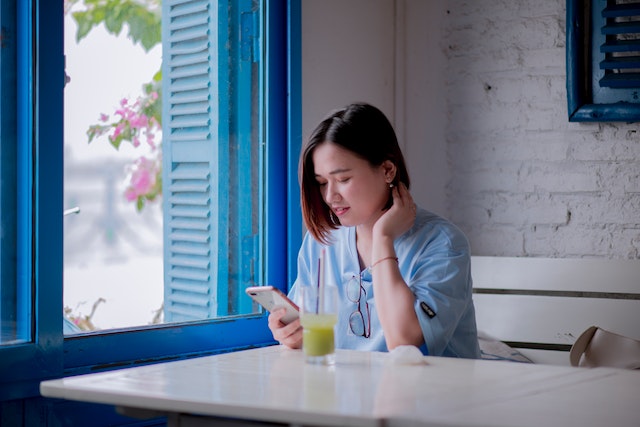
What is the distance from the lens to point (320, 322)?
1763 mm

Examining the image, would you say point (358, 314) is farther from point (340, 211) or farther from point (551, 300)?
point (551, 300)

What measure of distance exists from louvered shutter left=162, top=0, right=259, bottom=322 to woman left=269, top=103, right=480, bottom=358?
0.53 m

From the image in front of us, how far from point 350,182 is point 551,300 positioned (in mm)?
1014

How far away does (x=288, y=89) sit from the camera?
3.05 metres

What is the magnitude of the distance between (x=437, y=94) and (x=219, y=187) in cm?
98

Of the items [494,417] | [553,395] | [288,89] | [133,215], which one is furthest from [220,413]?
[288,89]

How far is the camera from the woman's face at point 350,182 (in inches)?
89.4

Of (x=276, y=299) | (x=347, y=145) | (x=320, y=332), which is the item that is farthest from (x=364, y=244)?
(x=320, y=332)

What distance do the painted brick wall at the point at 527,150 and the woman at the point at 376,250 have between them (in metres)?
0.98

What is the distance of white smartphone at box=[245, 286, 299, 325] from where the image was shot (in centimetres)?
202

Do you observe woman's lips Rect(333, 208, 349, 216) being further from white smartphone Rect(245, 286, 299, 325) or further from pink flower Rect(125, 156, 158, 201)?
pink flower Rect(125, 156, 158, 201)

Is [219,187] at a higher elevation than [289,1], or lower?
lower

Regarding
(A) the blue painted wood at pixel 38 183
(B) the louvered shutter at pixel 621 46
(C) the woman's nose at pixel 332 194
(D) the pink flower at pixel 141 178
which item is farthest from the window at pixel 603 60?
(A) the blue painted wood at pixel 38 183

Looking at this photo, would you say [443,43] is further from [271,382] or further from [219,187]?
[271,382]
